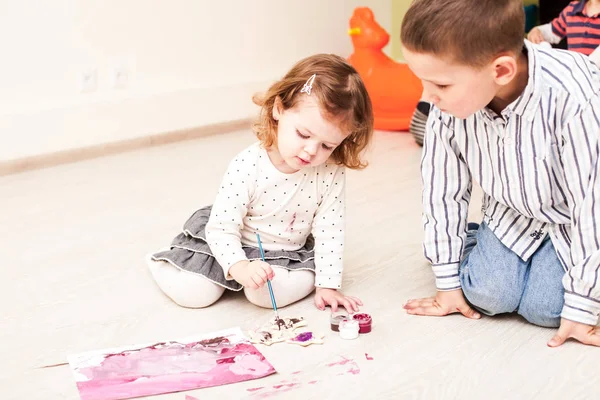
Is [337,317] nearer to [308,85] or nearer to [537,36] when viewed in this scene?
[308,85]

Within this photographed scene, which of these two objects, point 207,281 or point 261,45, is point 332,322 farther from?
point 261,45

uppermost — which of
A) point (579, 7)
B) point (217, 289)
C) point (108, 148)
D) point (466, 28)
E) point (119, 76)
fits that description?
point (466, 28)

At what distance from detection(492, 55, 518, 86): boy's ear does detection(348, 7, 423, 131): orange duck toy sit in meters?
1.77

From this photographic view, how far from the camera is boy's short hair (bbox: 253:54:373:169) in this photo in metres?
1.42

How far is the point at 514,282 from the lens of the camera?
1472 mm

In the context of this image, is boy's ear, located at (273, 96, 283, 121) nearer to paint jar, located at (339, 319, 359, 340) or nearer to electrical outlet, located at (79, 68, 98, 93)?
paint jar, located at (339, 319, 359, 340)

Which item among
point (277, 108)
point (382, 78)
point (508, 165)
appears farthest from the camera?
point (382, 78)

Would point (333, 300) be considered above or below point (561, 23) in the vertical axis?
below

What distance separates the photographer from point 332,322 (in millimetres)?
1468

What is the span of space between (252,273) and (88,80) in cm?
163

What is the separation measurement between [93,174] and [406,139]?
3.78 feet

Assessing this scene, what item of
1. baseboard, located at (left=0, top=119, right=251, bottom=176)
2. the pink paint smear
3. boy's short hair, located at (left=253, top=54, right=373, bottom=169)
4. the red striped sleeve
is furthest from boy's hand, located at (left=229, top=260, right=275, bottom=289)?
the red striped sleeve

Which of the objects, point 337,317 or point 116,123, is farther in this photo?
point 116,123

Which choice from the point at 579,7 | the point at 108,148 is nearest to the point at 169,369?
the point at 108,148
